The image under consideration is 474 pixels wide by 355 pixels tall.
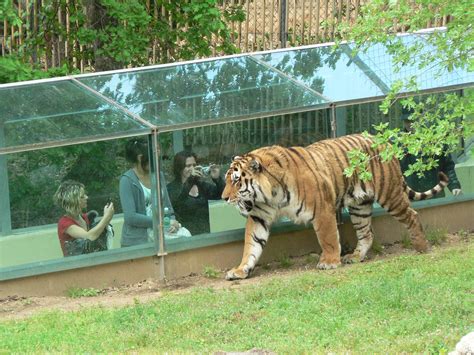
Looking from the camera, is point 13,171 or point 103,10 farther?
point 103,10

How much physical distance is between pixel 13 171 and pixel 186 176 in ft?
5.50

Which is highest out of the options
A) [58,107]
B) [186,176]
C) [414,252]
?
[58,107]

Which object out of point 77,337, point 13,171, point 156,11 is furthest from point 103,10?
point 77,337

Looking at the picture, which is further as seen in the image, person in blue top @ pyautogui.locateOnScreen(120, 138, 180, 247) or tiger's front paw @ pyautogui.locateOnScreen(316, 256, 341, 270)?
tiger's front paw @ pyautogui.locateOnScreen(316, 256, 341, 270)

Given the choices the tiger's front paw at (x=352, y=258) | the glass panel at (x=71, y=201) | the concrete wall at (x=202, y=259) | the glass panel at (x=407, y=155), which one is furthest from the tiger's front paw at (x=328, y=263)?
the glass panel at (x=71, y=201)

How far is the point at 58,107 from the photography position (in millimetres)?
9805

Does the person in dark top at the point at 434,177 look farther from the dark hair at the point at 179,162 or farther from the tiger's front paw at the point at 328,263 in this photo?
the dark hair at the point at 179,162

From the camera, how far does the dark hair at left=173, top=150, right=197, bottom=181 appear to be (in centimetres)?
977

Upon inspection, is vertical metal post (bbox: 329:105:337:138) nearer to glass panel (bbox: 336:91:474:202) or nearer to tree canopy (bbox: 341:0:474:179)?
glass panel (bbox: 336:91:474:202)

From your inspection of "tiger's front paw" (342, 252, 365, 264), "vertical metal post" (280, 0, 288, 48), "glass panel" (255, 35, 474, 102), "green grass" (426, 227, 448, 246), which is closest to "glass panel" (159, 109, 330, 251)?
"glass panel" (255, 35, 474, 102)

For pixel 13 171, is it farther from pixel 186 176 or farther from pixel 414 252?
pixel 414 252

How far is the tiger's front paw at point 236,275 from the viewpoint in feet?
31.5

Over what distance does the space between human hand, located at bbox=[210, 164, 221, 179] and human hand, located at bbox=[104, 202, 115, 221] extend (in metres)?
1.10

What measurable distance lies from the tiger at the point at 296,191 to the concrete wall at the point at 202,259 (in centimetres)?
29
